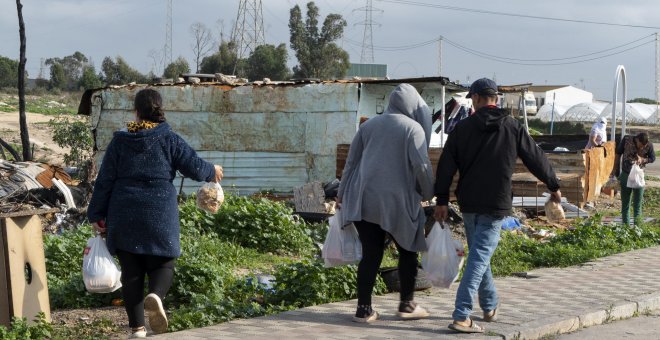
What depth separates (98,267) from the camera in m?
6.72

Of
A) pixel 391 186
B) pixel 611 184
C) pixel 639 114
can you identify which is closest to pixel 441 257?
pixel 391 186

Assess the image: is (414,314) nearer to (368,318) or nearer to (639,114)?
(368,318)

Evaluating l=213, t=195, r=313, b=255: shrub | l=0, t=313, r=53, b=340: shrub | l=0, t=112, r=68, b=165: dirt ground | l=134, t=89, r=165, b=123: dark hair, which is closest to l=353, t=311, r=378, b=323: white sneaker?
l=134, t=89, r=165, b=123: dark hair

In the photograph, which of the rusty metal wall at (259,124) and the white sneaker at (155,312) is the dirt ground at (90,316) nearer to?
the white sneaker at (155,312)

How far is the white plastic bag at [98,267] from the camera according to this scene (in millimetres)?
6715

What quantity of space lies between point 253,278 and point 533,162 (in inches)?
113

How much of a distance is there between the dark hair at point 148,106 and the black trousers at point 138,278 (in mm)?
936

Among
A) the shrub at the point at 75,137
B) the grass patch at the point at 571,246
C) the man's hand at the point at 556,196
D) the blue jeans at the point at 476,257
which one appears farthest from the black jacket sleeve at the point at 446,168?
the shrub at the point at 75,137

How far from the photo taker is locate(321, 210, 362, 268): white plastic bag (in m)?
7.20

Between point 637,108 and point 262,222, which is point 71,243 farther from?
point 637,108

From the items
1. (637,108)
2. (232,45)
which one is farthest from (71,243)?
(637,108)

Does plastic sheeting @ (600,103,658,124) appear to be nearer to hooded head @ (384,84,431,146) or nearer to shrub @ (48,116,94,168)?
shrub @ (48,116,94,168)

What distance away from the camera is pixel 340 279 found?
332 inches

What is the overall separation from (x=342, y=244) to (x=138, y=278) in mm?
1517
